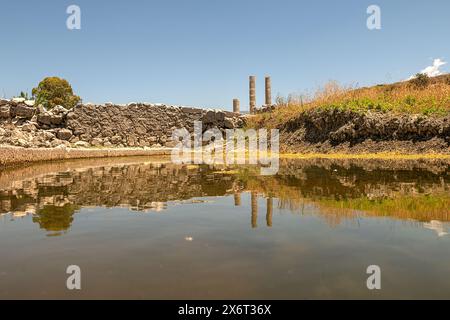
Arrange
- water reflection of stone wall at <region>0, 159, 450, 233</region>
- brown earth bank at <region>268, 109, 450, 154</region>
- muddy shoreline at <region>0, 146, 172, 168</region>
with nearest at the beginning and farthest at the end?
water reflection of stone wall at <region>0, 159, 450, 233</region> < muddy shoreline at <region>0, 146, 172, 168</region> < brown earth bank at <region>268, 109, 450, 154</region>

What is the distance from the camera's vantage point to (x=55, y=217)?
12.5 ft

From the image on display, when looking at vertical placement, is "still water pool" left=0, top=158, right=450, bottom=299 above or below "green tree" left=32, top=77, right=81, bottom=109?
below

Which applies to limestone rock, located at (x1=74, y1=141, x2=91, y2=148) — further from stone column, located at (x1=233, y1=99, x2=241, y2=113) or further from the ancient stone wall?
stone column, located at (x1=233, y1=99, x2=241, y2=113)

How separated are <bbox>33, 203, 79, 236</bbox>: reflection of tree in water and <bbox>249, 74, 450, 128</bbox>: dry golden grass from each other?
42.8 ft

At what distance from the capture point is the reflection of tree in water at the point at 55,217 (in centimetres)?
342

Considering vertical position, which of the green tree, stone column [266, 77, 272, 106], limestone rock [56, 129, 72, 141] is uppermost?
the green tree

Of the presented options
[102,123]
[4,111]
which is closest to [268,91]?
[102,123]

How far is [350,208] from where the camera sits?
3.95 metres

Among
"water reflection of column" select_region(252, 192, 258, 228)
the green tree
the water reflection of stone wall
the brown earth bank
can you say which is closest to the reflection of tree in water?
the water reflection of stone wall

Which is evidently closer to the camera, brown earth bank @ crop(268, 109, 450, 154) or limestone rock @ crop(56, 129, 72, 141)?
brown earth bank @ crop(268, 109, 450, 154)

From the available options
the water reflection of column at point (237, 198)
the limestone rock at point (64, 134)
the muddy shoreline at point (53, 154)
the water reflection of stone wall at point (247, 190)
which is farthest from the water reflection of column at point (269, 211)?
the limestone rock at point (64, 134)

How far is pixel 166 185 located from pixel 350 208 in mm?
3504

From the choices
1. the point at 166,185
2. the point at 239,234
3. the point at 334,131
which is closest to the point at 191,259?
the point at 239,234

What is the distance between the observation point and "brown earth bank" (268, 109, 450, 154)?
12242mm
